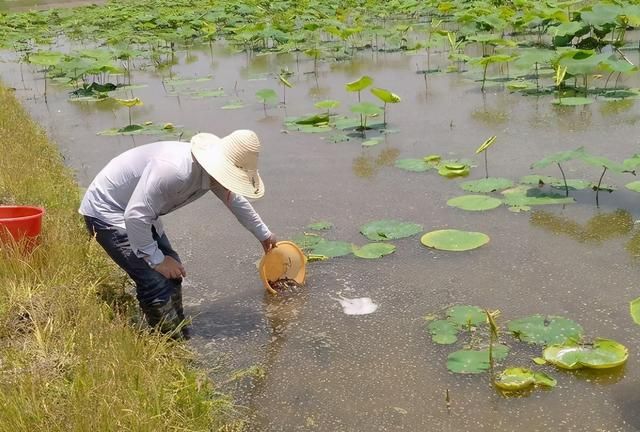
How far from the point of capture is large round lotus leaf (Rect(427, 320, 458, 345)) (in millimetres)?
3077

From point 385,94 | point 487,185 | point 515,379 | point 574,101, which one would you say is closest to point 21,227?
point 515,379

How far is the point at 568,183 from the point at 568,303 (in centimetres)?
159

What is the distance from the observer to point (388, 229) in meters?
4.29

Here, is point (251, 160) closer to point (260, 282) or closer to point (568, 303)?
point (260, 282)

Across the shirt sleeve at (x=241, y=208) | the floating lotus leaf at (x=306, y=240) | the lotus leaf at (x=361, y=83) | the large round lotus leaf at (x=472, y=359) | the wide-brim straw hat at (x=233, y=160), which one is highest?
the wide-brim straw hat at (x=233, y=160)

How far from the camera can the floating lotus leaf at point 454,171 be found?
5152 mm

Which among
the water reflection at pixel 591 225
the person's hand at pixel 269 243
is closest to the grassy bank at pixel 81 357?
the person's hand at pixel 269 243

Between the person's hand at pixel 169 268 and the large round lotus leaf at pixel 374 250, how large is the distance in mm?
1173

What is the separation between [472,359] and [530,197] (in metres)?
1.95

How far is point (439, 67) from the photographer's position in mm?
9656

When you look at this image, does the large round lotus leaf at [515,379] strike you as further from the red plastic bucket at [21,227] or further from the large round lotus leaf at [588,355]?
the red plastic bucket at [21,227]

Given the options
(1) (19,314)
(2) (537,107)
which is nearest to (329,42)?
(2) (537,107)

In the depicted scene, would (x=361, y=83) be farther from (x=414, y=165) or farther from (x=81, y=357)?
(x=81, y=357)

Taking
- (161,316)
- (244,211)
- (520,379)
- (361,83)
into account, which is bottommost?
(520,379)
